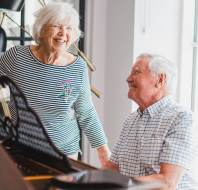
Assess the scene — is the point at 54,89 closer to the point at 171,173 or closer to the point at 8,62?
the point at 8,62

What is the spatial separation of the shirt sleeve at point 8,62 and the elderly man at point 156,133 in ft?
1.84

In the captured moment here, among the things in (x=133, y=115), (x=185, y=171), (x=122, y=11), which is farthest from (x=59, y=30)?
(x=122, y=11)

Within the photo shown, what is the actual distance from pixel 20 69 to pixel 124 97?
1.17m

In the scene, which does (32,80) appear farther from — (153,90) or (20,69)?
(153,90)

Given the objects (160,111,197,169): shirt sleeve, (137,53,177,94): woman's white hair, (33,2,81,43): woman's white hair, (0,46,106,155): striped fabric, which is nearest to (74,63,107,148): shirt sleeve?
(0,46,106,155): striped fabric

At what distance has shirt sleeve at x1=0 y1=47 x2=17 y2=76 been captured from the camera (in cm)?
210

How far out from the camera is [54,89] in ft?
6.79

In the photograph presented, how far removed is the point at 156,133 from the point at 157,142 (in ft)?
0.13

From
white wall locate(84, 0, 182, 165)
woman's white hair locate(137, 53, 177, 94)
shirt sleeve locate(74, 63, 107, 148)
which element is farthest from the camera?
white wall locate(84, 0, 182, 165)

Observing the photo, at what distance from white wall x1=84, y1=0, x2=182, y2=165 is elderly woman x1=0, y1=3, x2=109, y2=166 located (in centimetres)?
93

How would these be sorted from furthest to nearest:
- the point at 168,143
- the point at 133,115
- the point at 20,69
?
the point at 20,69, the point at 133,115, the point at 168,143

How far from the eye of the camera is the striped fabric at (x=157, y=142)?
1.69m

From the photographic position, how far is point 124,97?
122 inches

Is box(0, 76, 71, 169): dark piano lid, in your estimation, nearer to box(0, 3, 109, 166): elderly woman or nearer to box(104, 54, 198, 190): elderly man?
box(104, 54, 198, 190): elderly man
